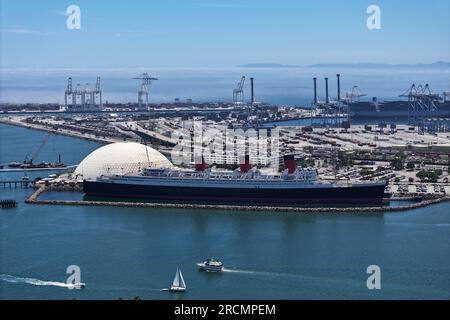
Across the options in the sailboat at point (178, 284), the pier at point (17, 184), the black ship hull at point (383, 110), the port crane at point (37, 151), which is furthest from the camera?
the black ship hull at point (383, 110)

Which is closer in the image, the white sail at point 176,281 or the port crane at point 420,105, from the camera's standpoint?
the white sail at point 176,281

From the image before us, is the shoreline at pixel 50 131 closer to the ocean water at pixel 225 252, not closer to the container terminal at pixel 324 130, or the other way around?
the container terminal at pixel 324 130

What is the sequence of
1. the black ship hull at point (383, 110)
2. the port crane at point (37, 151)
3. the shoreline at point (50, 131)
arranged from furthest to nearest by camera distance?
1. the black ship hull at point (383, 110)
2. the shoreline at point (50, 131)
3. the port crane at point (37, 151)

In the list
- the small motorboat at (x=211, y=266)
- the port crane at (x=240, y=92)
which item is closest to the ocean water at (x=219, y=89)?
the port crane at (x=240, y=92)

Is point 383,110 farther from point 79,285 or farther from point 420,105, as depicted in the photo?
point 79,285

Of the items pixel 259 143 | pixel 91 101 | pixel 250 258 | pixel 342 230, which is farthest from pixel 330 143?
pixel 91 101

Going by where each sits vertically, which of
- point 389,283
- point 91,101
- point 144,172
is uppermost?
point 91,101

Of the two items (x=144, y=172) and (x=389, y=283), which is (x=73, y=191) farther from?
(x=389, y=283)
